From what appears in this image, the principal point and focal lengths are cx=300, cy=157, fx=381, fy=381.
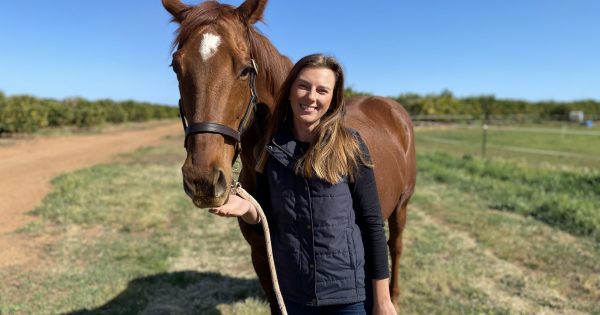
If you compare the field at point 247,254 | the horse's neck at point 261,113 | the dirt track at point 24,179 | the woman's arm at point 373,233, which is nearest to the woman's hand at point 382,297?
the woman's arm at point 373,233

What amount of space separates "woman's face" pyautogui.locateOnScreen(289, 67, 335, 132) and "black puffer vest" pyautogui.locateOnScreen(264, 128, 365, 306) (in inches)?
6.3

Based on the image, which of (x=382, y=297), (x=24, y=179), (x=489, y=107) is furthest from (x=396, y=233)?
(x=489, y=107)

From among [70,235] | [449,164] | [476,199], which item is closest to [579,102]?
[449,164]

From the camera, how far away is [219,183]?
4.96 ft

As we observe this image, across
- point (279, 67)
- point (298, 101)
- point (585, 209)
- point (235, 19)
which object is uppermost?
point (235, 19)

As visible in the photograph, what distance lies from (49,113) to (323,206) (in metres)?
30.1

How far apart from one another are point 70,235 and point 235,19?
16.6ft

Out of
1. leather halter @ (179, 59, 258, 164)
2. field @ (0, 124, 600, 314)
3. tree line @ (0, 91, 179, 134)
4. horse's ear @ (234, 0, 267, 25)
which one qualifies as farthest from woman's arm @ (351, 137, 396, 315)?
tree line @ (0, 91, 179, 134)

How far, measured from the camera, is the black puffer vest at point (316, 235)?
165cm

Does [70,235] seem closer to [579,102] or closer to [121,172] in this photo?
[121,172]

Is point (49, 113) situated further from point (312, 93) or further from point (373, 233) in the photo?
point (373, 233)

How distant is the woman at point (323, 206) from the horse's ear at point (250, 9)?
43 centimetres

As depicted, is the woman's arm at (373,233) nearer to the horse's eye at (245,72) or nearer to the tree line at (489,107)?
the horse's eye at (245,72)

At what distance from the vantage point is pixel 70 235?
5.53m
